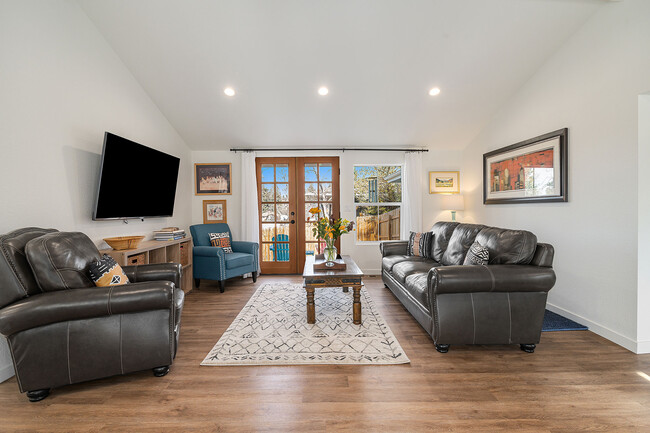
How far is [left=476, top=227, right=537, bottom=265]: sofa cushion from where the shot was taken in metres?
2.35

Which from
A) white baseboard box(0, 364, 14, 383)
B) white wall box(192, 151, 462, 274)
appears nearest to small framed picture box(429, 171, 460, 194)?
white wall box(192, 151, 462, 274)

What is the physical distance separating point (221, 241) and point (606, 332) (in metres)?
4.79

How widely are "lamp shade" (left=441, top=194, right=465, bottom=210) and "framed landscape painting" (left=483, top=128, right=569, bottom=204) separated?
15.7 inches

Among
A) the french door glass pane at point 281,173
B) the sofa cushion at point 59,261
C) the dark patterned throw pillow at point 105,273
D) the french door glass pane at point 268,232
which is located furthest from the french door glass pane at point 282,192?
the sofa cushion at point 59,261

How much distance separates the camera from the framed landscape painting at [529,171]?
299cm

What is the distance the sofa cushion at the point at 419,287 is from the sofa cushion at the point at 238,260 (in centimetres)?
251

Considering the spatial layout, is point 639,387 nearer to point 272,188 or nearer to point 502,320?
point 502,320

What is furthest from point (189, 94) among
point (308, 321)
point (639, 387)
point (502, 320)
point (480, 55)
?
point (639, 387)

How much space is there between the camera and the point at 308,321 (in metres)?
2.76

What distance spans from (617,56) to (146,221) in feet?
17.7

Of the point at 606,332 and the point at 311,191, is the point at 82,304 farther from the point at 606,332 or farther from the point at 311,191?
the point at 606,332

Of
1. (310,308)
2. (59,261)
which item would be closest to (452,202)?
(310,308)

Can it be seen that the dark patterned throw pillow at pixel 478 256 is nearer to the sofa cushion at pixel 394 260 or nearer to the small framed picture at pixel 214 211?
the sofa cushion at pixel 394 260

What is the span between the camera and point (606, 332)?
2.48 metres
